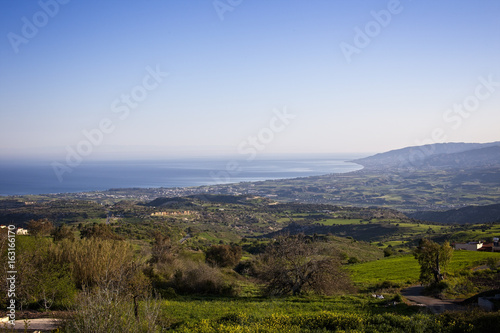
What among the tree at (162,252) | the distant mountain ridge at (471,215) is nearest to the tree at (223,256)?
the tree at (162,252)

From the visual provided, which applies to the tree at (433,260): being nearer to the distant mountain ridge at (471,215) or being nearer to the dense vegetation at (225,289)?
the dense vegetation at (225,289)

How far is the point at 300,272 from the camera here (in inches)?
675

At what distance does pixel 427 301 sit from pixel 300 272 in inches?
257

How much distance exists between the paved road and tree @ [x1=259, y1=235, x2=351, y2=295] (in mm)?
3621

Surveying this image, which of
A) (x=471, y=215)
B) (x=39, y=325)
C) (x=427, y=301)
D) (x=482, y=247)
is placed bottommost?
(x=471, y=215)

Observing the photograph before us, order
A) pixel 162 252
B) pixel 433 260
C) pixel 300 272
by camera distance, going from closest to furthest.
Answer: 1. pixel 300 272
2. pixel 433 260
3. pixel 162 252

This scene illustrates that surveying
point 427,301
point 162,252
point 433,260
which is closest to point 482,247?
point 433,260

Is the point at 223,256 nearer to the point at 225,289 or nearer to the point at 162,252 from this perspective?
the point at 162,252

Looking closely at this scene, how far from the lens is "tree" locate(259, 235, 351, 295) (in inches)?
671

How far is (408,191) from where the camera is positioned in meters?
182

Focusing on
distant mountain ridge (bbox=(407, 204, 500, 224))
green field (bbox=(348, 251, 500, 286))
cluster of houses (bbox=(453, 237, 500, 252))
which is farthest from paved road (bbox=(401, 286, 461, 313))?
distant mountain ridge (bbox=(407, 204, 500, 224))

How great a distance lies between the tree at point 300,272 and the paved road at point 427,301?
143 inches

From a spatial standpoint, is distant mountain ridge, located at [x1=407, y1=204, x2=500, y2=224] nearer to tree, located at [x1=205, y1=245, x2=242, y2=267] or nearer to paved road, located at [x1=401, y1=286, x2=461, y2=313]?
tree, located at [x1=205, y1=245, x2=242, y2=267]

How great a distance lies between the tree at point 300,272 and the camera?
1705cm
